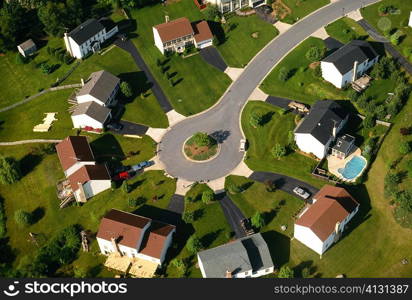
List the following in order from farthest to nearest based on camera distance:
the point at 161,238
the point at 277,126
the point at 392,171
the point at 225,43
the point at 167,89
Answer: the point at 225,43 → the point at 167,89 → the point at 277,126 → the point at 392,171 → the point at 161,238

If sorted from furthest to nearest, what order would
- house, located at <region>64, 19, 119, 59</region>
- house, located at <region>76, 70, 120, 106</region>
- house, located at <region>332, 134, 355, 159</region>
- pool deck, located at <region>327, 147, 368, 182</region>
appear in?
1. house, located at <region>64, 19, 119, 59</region>
2. house, located at <region>76, 70, 120, 106</region>
3. house, located at <region>332, 134, 355, 159</region>
4. pool deck, located at <region>327, 147, 368, 182</region>

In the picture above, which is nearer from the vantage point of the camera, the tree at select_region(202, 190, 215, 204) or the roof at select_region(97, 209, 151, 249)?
the roof at select_region(97, 209, 151, 249)

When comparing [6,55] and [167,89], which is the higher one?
[6,55]

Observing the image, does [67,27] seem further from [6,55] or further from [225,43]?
[225,43]

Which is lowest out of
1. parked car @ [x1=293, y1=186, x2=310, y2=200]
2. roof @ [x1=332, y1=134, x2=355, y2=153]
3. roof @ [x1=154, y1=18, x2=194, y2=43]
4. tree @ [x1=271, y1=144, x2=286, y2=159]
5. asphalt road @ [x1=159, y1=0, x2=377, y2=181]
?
parked car @ [x1=293, y1=186, x2=310, y2=200]

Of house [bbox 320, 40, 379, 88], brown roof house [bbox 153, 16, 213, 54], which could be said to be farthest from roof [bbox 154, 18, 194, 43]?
house [bbox 320, 40, 379, 88]

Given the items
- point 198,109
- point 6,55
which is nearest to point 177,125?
point 198,109

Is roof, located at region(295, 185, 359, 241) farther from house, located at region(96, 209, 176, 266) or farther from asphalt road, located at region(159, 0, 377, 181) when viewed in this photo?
house, located at region(96, 209, 176, 266)
